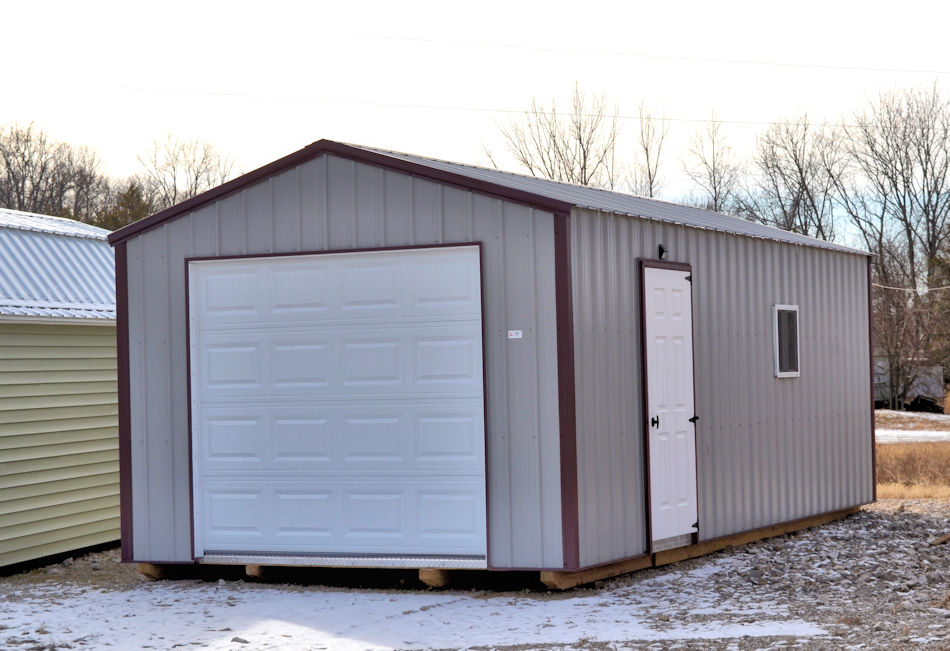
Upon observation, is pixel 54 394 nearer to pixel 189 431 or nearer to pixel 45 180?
pixel 189 431

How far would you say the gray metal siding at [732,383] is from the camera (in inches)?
345

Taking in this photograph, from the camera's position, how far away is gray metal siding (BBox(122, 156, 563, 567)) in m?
8.55

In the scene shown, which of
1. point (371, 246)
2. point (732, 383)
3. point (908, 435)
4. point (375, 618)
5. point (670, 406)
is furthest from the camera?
point (908, 435)

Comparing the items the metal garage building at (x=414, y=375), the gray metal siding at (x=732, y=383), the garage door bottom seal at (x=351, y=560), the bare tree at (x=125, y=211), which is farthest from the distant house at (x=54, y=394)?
the bare tree at (x=125, y=211)

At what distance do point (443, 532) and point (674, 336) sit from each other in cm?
249

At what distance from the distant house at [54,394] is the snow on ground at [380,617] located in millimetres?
1932

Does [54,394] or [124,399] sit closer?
[124,399]

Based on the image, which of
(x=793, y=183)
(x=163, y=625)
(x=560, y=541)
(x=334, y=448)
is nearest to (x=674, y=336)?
(x=560, y=541)

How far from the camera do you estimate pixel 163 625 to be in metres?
7.84

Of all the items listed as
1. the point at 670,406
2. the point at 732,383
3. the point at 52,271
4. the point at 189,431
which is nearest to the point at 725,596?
the point at 670,406

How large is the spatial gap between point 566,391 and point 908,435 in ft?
70.2

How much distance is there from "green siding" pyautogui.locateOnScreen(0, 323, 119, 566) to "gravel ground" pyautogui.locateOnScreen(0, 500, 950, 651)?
362 mm

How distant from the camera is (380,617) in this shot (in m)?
7.90

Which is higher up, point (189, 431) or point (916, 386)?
point (189, 431)
